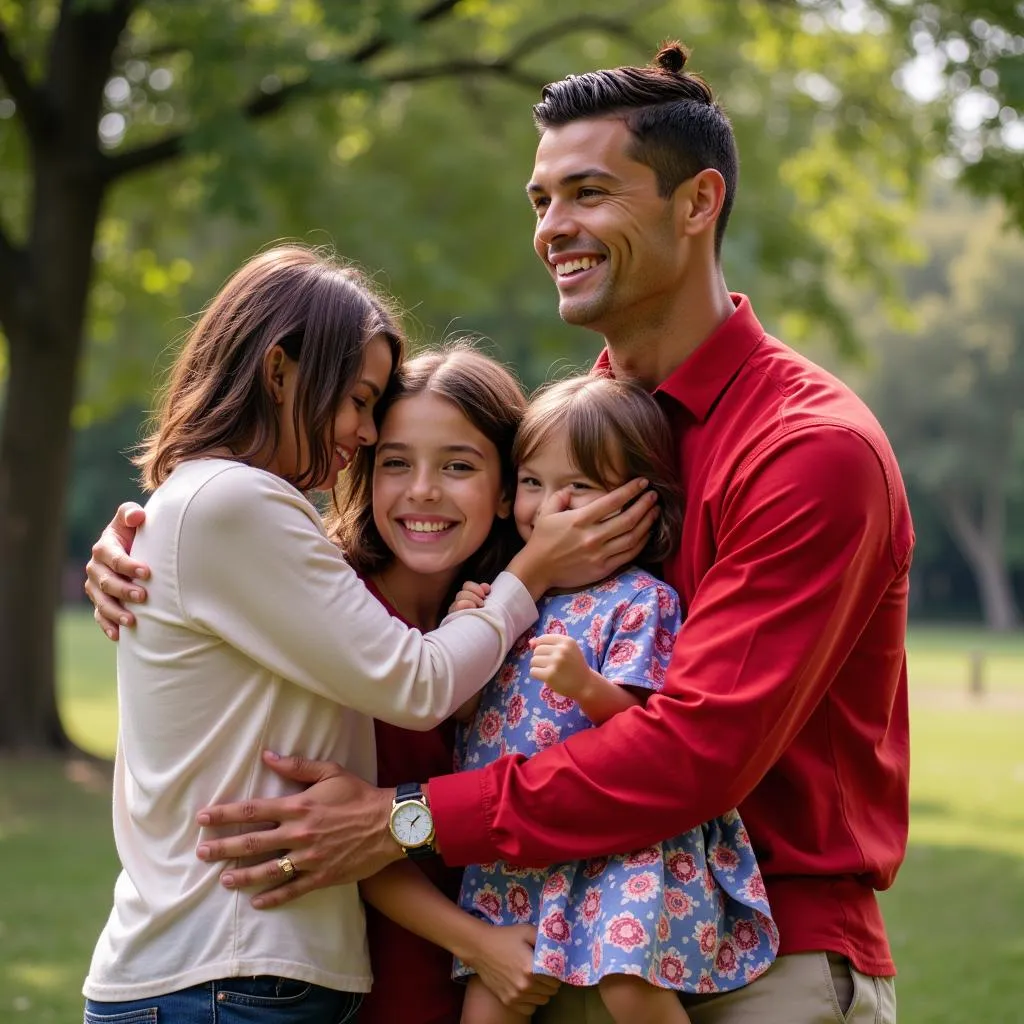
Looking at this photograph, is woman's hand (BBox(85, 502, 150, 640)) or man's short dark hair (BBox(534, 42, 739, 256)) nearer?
woman's hand (BBox(85, 502, 150, 640))

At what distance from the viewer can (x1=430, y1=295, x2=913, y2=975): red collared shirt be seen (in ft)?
9.07

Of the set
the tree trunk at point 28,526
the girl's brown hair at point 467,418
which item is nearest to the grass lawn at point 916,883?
the tree trunk at point 28,526

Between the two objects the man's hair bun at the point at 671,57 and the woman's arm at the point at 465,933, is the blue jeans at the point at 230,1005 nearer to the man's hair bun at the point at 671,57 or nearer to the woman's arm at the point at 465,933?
the woman's arm at the point at 465,933

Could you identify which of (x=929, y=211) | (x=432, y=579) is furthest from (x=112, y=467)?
(x=432, y=579)

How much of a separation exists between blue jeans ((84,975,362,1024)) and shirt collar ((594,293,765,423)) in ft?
4.67

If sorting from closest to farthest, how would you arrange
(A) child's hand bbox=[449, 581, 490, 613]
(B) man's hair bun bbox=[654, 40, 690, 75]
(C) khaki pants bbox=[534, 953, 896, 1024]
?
1. (C) khaki pants bbox=[534, 953, 896, 1024]
2. (A) child's hand bbox=[449, 581, 490, 613]
3. (B) man's hair bun bbox=[654, 40, 690, 75]

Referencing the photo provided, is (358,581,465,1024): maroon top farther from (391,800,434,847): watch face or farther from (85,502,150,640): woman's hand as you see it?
(85,502,150,640): woman's hand

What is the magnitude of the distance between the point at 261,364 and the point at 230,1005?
1.23m

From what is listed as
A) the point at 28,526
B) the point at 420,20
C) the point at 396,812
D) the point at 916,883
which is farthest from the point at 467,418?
the point at 28,526

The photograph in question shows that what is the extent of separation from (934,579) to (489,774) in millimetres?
56022

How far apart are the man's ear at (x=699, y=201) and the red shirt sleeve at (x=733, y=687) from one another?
2.39 ft

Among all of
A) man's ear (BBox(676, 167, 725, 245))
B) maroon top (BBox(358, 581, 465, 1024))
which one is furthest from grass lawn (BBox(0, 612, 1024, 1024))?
man's ear (BBox(676, 167, 725, 245))

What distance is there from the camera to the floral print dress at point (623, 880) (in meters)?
2.79

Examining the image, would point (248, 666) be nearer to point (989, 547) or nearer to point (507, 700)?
point (507, 700)
